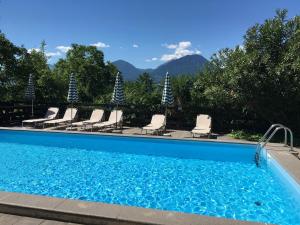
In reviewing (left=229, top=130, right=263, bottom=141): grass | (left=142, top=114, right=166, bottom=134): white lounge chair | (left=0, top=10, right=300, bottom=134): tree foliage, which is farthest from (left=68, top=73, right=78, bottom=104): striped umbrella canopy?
(left=229, top=130, right=263, bottom=141): grass

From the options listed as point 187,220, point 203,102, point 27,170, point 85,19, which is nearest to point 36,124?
point 27,170

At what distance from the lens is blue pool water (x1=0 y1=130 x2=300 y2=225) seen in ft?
20.1

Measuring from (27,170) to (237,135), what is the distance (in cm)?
724

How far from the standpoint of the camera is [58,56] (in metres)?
36.6

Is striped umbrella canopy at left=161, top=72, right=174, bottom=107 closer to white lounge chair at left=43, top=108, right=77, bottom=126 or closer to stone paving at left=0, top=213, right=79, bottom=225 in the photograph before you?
white lounge chair at left=43, top=108, right=77, bottom=126

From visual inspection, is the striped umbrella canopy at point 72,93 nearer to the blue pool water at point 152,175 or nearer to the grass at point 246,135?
the blue pool water at point 152,175

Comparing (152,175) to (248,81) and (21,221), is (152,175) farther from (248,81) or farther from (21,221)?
(248,81)

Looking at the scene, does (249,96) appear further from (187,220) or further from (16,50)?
(16,50)

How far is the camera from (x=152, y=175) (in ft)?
26.2

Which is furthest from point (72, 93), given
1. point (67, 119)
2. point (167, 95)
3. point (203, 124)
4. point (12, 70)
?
point (203, 124)

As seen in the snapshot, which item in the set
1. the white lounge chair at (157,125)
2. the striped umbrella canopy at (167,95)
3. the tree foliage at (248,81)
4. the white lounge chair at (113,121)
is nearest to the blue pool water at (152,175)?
the white lounge chair at (157,125)

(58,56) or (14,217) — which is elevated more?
(58,56)

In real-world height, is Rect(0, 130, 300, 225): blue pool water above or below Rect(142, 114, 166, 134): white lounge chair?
below

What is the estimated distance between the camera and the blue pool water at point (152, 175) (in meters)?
6.11
